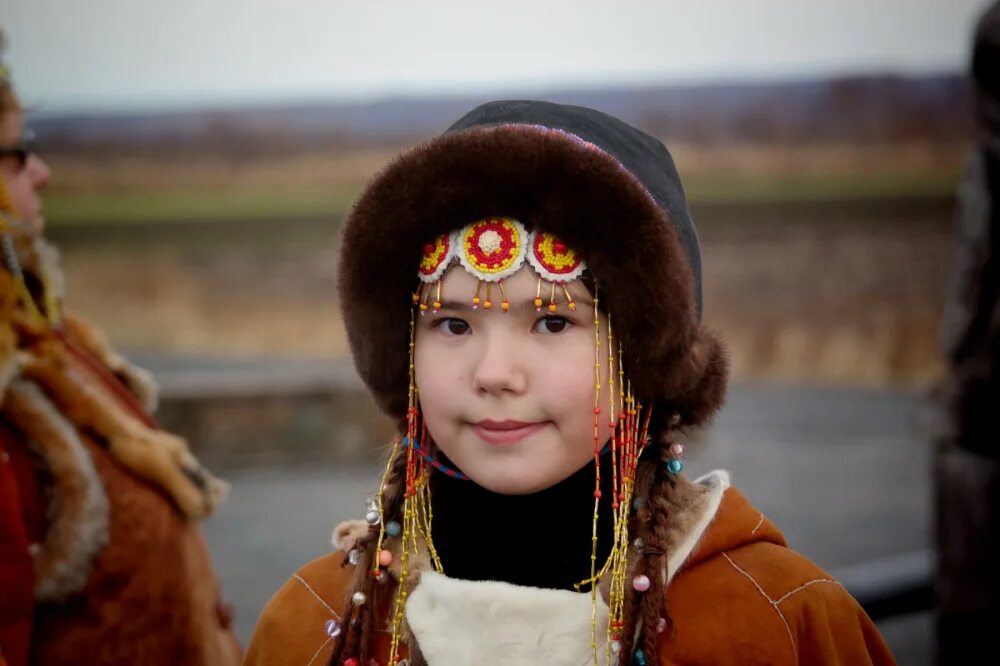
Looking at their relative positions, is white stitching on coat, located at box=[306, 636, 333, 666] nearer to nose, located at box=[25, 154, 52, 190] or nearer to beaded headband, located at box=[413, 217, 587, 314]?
beaded headband, located at box=[413, 217, 587, 314]

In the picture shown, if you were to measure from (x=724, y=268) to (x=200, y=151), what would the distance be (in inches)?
169

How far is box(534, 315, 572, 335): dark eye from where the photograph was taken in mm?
1080

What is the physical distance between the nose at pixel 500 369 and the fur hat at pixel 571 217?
12 cm

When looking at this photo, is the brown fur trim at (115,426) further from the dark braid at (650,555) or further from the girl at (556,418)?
the dark braid at (650,555)

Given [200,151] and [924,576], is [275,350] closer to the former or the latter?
[200,151]

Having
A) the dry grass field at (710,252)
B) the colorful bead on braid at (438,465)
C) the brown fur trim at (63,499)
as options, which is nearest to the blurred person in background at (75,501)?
the brown fur trim at (63,499)

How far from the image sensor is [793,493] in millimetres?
5152

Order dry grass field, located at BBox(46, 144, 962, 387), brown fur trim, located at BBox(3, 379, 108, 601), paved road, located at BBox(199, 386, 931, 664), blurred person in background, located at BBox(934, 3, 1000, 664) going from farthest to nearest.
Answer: dry grass field, located at BBox(46, 144, 962, 387) < paved road, located at BBox(199, 386, 931, 664) < blurred person in background, located at BBox(934, 3, 1000, 664) < brown fur trim, located at BBox(3, 379, 108, 601)

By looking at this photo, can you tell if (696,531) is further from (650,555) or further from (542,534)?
(542,534)

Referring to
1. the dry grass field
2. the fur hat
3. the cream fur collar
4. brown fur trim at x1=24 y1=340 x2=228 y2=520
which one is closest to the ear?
the fur hat

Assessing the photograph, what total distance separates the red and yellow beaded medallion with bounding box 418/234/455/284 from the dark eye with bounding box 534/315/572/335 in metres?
0.13

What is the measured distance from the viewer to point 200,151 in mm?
7391

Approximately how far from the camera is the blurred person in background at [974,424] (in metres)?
2.14

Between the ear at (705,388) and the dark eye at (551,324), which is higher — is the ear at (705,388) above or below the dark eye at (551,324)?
below
